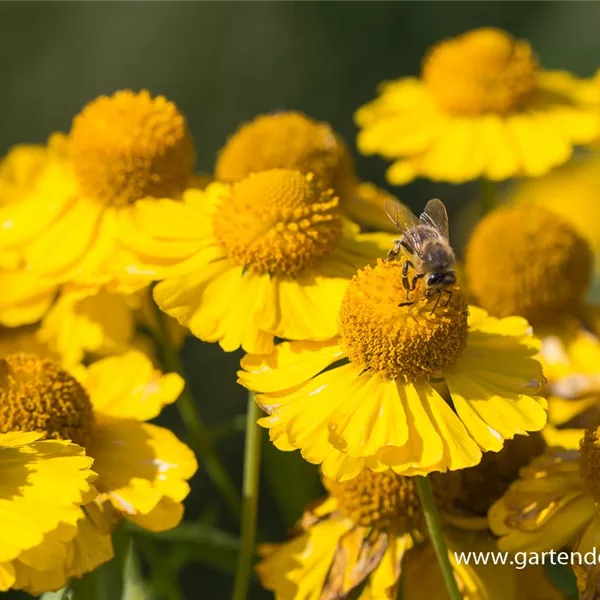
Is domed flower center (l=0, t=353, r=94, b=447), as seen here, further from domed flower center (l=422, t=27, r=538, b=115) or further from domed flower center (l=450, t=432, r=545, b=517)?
domed flower center (l=422, t=27, r=538, b=115)

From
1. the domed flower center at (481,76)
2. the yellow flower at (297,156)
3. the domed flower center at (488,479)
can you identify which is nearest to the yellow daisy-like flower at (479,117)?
the domed flower center at (481,76)

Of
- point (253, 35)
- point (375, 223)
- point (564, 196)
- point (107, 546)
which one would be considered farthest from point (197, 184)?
point (253, 35)

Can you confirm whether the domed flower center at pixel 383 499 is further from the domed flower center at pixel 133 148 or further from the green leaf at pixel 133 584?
the domed flower center at pixel 133 148

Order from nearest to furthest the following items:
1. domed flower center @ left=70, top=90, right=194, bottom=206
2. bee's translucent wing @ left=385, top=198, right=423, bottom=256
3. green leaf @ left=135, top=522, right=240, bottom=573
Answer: bee's translucent wing @ left=385, top=198, right=423, bottom=256, green leaf @ left=135, top=522, right=240, bottom=573, domed flower center @ left=70, top=90, right=194, bottom=206

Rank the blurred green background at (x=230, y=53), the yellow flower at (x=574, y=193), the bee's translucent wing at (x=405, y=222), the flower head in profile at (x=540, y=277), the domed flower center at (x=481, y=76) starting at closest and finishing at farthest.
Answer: the bee's translucent wing at (x=405, y=222) < the flower head in profile at (x=540, y=277) < the domed flower center at (x=481, y=76) < the yellow flower at (x=574, y=193) < the blurred green background at (x=230, y=53)

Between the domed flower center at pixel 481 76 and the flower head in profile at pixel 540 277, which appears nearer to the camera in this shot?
the flower head in profile at pixel 540 277

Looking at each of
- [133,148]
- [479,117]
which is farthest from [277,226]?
[479,117]

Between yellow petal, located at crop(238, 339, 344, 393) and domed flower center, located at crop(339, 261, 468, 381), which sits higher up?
domed flower center, located at crop(339, 261, 468, 381)

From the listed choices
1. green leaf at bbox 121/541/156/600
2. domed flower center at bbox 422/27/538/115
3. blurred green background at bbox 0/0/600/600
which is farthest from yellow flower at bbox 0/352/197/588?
blurred green background at bbox 0/0/600/600
